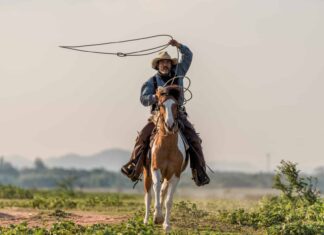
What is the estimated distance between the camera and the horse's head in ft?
55.5

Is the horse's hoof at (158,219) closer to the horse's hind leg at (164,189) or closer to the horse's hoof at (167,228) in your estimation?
the horse's hoof at (167,228)

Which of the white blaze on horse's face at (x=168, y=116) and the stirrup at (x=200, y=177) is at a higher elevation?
the white blaze on horse's face at (x=168, y=116)

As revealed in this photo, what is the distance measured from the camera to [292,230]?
58.6 ft

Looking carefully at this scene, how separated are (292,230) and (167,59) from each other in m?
4.15

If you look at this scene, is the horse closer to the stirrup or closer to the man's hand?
the stirrup

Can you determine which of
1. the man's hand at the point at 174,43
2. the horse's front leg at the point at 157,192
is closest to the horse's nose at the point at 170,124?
the horse's front leg at the point at 157,192

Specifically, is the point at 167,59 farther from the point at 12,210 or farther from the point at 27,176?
the point at 27,176

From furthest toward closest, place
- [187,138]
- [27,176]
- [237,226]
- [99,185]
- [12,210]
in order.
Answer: [27,176], [99,185], [12,210], [237,226], [187,138]

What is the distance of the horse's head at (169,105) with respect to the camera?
16906 millimetres

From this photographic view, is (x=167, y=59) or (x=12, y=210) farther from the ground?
(x=167, y=59)

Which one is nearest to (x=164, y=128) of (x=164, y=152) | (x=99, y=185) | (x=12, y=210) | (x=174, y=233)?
(x=164, y=152)

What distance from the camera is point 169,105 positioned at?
55.7ft

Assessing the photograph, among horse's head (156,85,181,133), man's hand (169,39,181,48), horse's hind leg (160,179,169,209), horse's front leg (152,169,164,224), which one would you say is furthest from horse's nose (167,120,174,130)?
man's hand (169,39,181,48)

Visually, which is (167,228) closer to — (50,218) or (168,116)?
(168,116)
